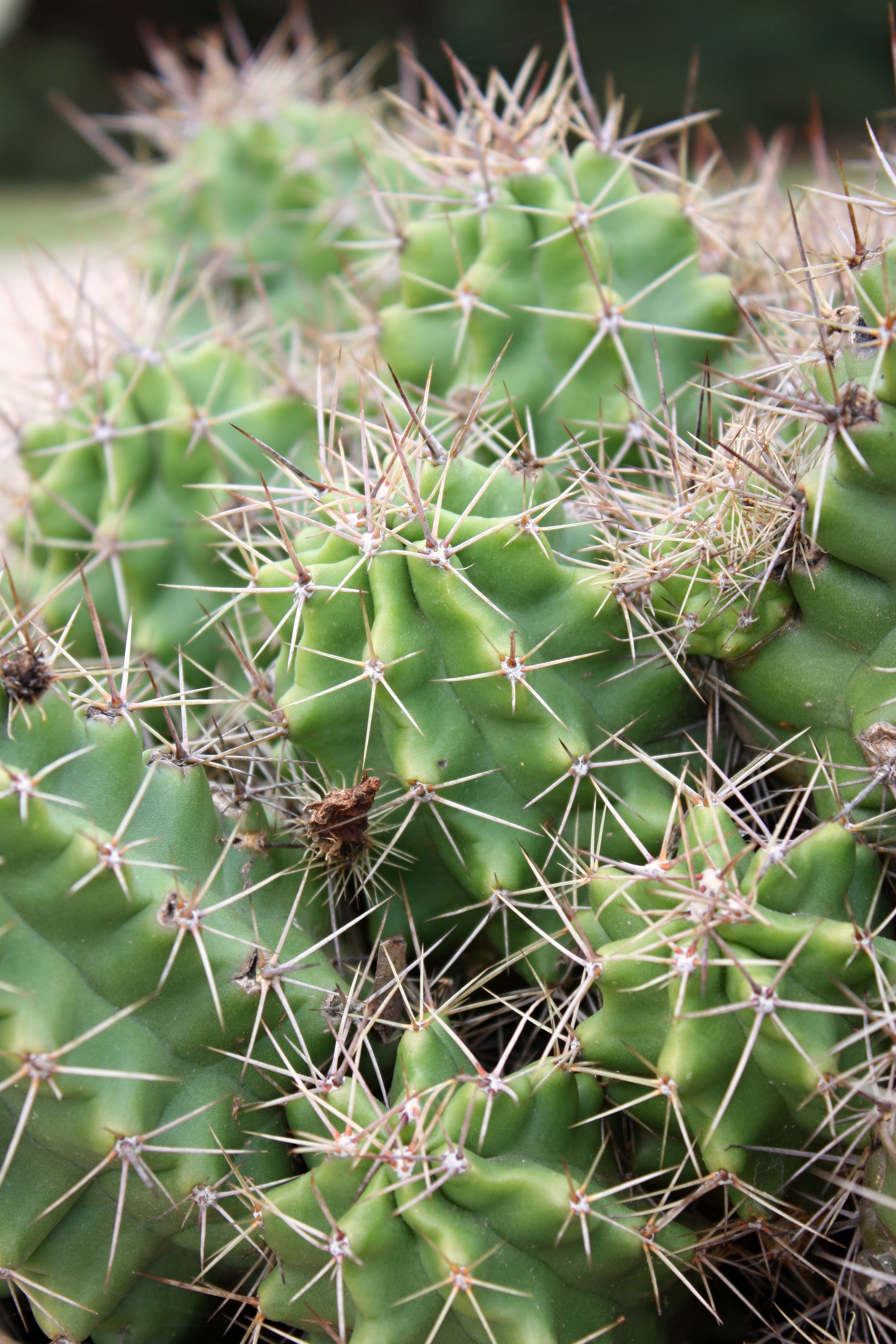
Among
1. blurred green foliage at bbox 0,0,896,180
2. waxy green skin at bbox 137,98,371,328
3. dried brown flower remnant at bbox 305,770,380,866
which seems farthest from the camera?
blurred green foliage at bbox 0,0,896,180

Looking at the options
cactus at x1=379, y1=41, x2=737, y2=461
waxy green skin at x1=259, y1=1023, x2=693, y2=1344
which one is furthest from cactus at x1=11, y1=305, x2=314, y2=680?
waxy green skin at x1=259, y1=1023, x2=693, y2=1344

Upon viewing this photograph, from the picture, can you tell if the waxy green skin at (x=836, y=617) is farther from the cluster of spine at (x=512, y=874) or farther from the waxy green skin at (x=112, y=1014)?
the waxy green skin at (x=112, y=1014)

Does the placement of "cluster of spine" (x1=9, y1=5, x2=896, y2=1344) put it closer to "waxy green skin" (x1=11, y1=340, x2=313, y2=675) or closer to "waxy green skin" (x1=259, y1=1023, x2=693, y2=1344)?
"waxy green skin" (x1=259, y1=1023, x2=693, y2=1344)

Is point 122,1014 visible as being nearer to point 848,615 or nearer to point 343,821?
point 343,821

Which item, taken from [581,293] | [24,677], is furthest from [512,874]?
[581,293]

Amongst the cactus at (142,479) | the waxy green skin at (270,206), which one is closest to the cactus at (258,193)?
the waxy green skin at (270,206)

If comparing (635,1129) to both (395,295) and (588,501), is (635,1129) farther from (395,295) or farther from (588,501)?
(395,295)
